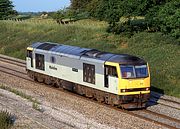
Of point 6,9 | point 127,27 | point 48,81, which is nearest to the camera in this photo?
point 48,81

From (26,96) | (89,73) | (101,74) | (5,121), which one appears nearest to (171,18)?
(89,73)

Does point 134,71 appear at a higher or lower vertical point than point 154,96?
higher

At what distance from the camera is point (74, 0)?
95.1 m

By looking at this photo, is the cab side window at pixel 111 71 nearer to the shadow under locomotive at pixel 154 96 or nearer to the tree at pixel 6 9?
the shadow under locomotive at pixel 154 96

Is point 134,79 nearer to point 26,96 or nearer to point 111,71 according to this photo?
point 111,71

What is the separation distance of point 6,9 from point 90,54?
6919cm

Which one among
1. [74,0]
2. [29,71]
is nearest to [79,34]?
[29,71]

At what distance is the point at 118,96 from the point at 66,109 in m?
2.61

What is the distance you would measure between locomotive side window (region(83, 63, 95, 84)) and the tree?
65.3 meters

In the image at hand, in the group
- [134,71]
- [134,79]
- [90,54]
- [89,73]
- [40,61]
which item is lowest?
[40,61]

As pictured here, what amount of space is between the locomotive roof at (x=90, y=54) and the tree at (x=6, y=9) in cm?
5809

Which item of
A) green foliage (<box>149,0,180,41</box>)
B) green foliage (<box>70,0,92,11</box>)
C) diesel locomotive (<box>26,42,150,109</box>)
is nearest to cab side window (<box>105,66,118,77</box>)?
diesel locomotive (<box>26,42,150,109</box>)

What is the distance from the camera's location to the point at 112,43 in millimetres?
44219

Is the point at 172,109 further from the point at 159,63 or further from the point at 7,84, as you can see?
the point at 7,84
